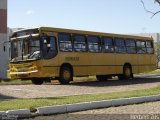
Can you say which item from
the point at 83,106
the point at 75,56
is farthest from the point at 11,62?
the point at 83,106

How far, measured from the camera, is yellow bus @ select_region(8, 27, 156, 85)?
23.9m

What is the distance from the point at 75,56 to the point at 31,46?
116 inches

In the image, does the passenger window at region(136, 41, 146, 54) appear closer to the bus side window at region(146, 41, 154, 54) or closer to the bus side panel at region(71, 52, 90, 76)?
the bus side window at region(146, 41, 154, 54)

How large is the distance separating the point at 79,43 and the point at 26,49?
355cm

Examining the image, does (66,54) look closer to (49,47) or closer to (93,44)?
(49,47)

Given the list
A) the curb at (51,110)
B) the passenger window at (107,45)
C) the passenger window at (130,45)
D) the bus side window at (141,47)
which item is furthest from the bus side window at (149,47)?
the curb at (51,110)

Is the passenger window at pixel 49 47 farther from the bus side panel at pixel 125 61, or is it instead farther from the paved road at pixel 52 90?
the bus side panel at pixel 125 61

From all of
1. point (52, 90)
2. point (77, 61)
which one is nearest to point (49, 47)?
point (77, 61)

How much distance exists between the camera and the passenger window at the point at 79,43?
26000 millimetres

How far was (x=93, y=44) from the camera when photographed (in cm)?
2752

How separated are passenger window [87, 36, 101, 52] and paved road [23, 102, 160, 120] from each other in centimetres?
1300

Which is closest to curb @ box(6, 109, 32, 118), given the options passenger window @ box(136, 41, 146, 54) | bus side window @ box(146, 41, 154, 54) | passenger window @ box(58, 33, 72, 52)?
passenger window @ box(58, 33, 72, 52)

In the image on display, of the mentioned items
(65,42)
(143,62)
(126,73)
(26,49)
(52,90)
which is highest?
(65,42)

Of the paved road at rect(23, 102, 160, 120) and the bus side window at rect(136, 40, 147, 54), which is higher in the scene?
the bus side window at rect(136, 40, 147, 54)
